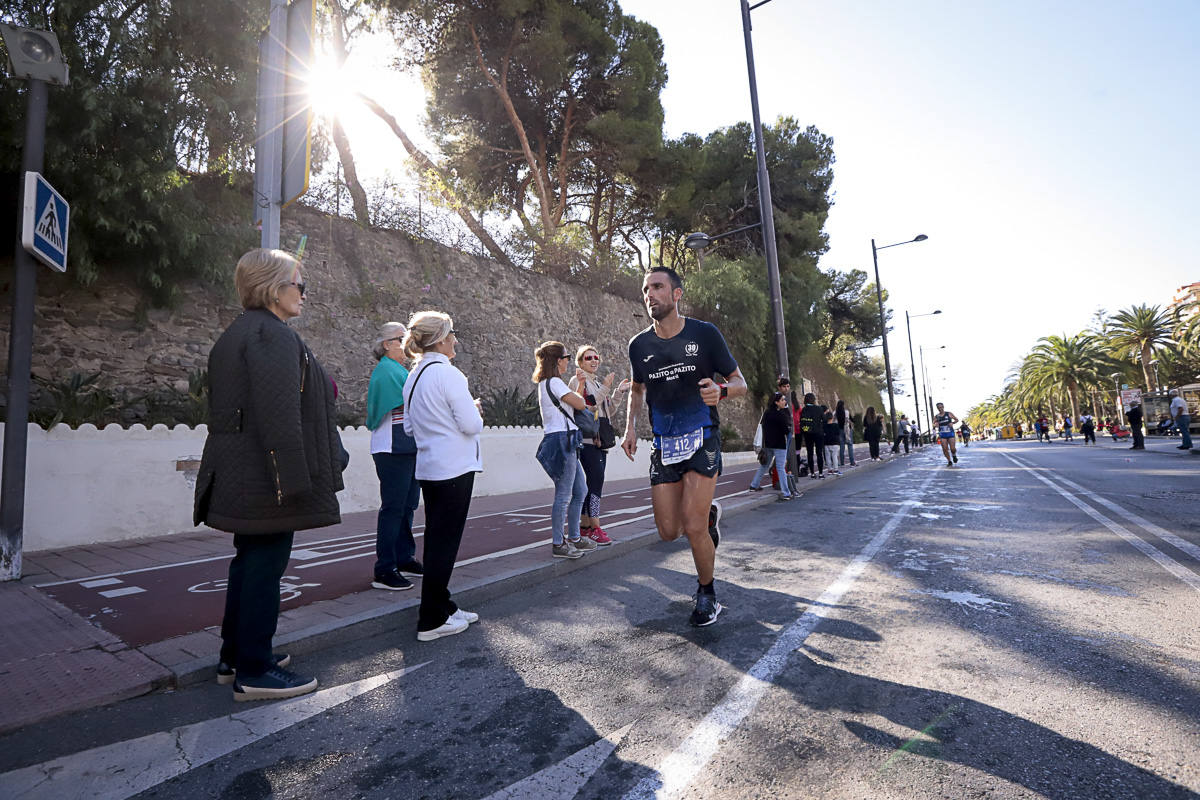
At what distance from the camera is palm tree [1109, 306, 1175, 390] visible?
4769cm

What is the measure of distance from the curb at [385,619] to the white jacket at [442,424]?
1012 mm

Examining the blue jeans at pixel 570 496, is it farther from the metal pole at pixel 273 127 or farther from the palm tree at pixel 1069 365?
the palm tree at pixel 1069 365

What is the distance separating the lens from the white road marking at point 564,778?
6.06ft

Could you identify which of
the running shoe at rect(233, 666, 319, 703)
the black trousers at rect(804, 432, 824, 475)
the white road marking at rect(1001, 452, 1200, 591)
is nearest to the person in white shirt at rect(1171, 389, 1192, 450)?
the black trousers at rect(804, 432, 824, 475)

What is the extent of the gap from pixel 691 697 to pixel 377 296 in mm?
13214

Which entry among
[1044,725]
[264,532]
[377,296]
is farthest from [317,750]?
[377,296]

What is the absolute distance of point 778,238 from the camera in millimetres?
27844

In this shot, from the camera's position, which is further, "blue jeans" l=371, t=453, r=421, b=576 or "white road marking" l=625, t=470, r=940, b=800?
"blue jeans" l=371, t=453, r=421, b=576

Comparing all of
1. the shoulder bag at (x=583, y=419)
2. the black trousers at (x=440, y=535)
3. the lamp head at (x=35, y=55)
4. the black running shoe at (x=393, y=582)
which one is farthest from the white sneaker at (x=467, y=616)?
the lamp head at (x=35, y=55)

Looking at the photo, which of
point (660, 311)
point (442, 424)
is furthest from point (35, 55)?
point (660, 311)

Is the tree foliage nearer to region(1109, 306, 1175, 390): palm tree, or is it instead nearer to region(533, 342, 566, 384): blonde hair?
region(533, 342, 566, 384): blonde hair

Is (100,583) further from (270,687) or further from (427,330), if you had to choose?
(427,330)

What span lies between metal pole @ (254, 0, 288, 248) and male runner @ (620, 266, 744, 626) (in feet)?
11.1

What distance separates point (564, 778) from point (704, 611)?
5.56 feet
